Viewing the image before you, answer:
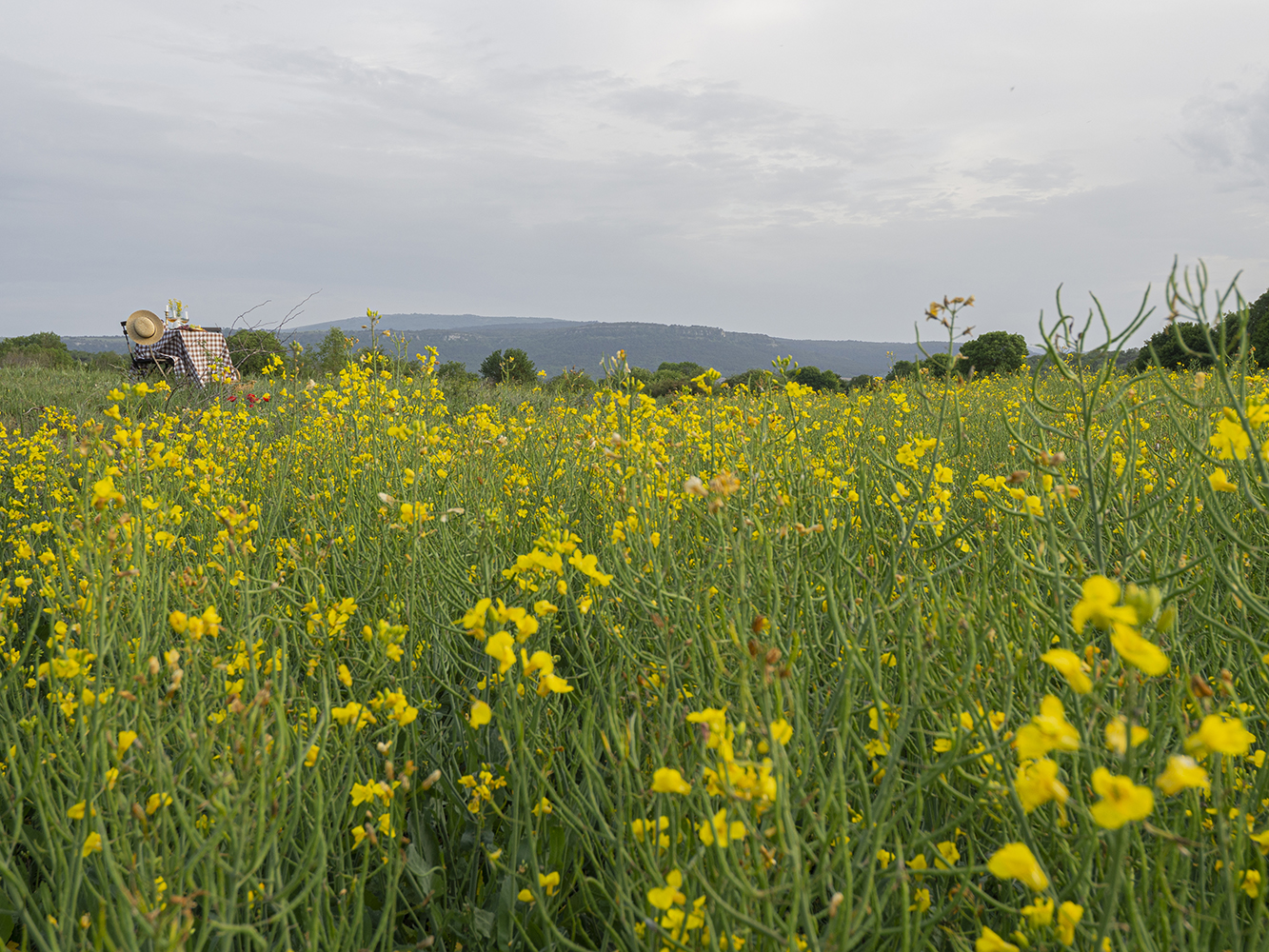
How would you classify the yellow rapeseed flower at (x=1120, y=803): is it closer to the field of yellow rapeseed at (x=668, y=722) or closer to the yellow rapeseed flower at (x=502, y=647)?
the field of yellow rapeseed at (x=668, y=722)

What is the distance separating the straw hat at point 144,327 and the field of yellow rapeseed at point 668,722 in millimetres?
11963

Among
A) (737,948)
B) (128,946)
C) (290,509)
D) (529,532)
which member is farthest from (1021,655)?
(290,509)

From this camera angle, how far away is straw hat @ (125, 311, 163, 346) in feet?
42.4

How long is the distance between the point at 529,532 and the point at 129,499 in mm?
1411

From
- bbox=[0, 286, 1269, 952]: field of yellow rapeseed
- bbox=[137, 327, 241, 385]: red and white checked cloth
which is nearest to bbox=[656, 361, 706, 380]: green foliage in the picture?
bbox=[137, 327, 241, 385]: red and white checked cloth

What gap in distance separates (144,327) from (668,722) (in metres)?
15.2

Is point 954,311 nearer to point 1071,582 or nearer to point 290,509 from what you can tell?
point 1071,582

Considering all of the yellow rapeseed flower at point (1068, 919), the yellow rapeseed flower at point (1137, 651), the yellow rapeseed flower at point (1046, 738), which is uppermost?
the yellow rapeseed flower at point (1137, 651)

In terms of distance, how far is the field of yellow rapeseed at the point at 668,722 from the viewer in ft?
2.96

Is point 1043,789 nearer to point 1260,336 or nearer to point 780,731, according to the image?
point 780,731

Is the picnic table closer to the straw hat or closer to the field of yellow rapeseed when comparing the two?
the straw hat

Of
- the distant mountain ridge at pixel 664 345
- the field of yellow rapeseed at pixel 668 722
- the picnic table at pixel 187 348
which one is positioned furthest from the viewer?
the distant mountain ridge at pixel 664 345

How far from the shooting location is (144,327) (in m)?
13.1

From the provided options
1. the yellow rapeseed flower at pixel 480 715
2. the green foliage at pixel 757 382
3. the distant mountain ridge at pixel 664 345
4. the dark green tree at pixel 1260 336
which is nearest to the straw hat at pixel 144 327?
the green foliage at pixel 757 382
